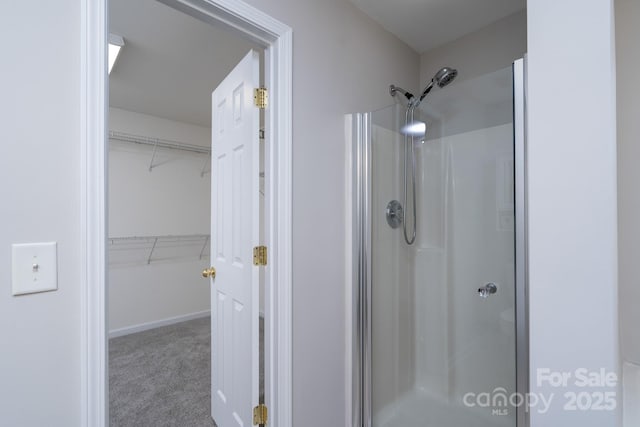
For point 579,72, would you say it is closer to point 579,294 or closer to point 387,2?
point 579,294

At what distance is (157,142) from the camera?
3416 mm

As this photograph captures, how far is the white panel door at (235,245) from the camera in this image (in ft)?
4.51

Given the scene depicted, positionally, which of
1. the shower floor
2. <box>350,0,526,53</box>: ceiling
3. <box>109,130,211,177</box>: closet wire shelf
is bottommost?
the shower floor

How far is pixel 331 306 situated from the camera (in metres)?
1.52

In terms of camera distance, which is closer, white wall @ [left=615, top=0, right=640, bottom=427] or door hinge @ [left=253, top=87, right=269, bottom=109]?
white wall @ [left=615, top=0, right=640, bottom=427]

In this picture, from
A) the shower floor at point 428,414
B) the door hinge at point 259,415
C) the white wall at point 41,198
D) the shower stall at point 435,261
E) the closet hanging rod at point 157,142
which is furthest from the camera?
the closet hanging rod at point 157,142

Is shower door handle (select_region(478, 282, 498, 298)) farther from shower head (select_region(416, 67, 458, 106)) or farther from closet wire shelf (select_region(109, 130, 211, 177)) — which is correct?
closet wire shelf (select_region(109, 130, 211, 177))

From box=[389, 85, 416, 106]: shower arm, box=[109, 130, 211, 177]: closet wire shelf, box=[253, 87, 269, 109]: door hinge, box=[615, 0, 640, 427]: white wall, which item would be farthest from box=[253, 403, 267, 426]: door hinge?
box=[109, 130, 211, 177]: closet wire shelf

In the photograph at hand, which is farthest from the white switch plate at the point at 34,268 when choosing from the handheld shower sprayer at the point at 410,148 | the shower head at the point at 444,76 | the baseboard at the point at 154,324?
the baseboard at the point at 154,324

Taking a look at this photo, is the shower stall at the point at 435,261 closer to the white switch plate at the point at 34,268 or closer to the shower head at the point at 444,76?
the shower head at the point at 444,76

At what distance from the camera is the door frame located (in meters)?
0.82

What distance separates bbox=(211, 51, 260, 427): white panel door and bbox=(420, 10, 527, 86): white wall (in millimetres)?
1529

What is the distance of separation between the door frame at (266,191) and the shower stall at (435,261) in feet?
1.46

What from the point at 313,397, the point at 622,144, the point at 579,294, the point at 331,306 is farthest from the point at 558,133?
the point at 313,397
